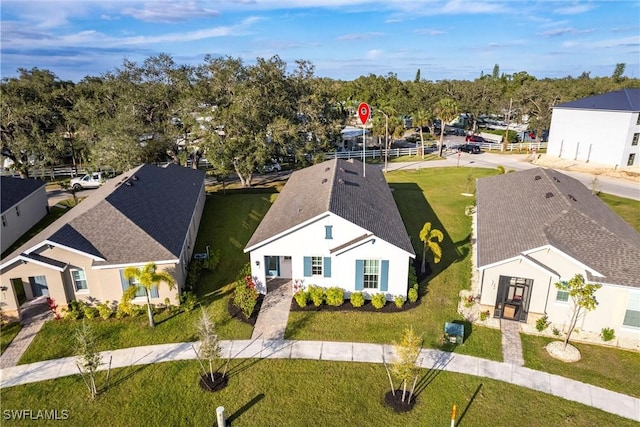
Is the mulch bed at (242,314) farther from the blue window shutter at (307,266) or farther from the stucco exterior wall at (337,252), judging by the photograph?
the blue window shutter at (307,266)

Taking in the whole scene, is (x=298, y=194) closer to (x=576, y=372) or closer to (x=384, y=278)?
(x=384, y=278)

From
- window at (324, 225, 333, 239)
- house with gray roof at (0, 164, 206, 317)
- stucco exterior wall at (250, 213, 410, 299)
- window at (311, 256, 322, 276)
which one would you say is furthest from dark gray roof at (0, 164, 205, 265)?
window at (324, 225, 333, 239)

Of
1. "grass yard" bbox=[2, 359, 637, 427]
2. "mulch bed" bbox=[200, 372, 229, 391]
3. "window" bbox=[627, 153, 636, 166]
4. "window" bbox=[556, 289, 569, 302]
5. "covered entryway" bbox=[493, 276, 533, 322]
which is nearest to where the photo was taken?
"grass yard" bbox=[2, 359, 637, 427]

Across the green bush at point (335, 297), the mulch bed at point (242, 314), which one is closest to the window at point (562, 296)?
the green bush at point (335, 297)

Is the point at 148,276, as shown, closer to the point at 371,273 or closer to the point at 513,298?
the point at 371,273

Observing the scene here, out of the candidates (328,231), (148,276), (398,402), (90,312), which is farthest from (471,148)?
(90,312)

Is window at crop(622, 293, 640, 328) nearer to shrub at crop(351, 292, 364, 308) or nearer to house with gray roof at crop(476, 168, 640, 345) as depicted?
house with gray roof at crop(476, 168, 640, 345)

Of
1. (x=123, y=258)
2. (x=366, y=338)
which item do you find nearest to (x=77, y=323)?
(x=123, y=258)
